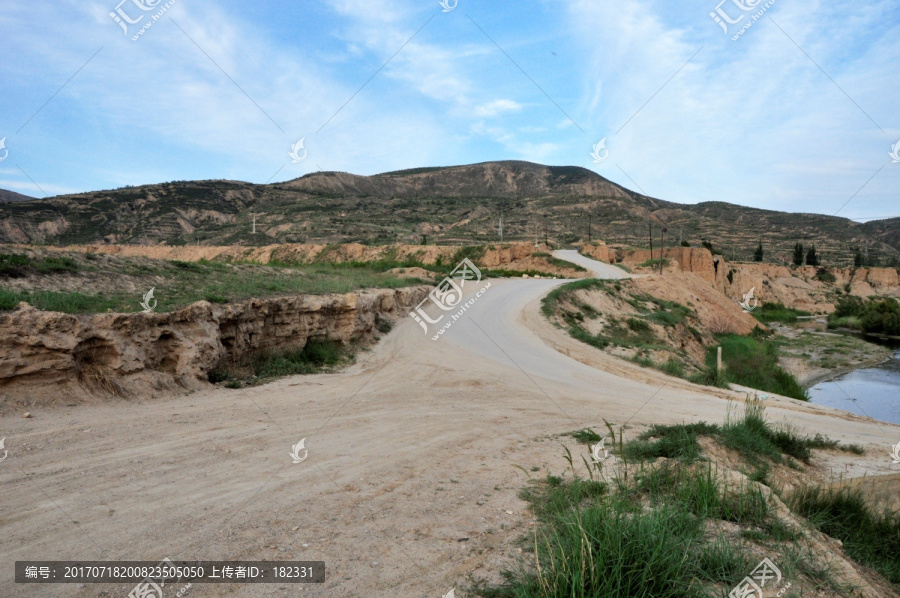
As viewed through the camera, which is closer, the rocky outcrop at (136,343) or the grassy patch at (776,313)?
the rocky outcrop at (136,343)

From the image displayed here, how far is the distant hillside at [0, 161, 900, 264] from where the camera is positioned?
57.8m

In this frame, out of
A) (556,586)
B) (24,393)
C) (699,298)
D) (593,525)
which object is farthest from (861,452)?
(699,298)

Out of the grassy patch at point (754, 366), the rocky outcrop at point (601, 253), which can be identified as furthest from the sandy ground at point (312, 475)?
the rocky outcrop at point (601, 253)

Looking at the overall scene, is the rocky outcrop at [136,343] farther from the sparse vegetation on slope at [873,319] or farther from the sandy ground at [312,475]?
the sparse vegetation on slope at [873,319]

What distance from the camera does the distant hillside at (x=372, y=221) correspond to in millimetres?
57812

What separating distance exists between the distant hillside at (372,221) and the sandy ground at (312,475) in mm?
45733

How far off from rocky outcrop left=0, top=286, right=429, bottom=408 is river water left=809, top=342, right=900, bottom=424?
2197 centimetres

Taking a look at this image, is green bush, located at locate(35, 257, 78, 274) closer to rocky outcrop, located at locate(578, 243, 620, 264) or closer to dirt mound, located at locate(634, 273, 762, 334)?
dirt mound, located at locate(634, 273, 762, 334)

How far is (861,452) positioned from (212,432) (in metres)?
11.2

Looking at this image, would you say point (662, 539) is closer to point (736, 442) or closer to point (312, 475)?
point (312, 475)

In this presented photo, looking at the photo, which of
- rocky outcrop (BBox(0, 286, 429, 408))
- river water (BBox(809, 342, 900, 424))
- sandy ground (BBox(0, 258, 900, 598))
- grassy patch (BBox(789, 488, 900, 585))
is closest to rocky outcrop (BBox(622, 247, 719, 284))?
river water (BBox(809, 342, 900, 424))

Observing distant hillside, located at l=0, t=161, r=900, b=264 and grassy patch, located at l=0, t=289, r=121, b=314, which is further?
distant hillside, located at l=0, t=161, r=900, b=264

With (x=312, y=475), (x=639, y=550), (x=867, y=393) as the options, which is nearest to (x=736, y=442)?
(x=639, y=550)

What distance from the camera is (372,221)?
68000 millimetres
